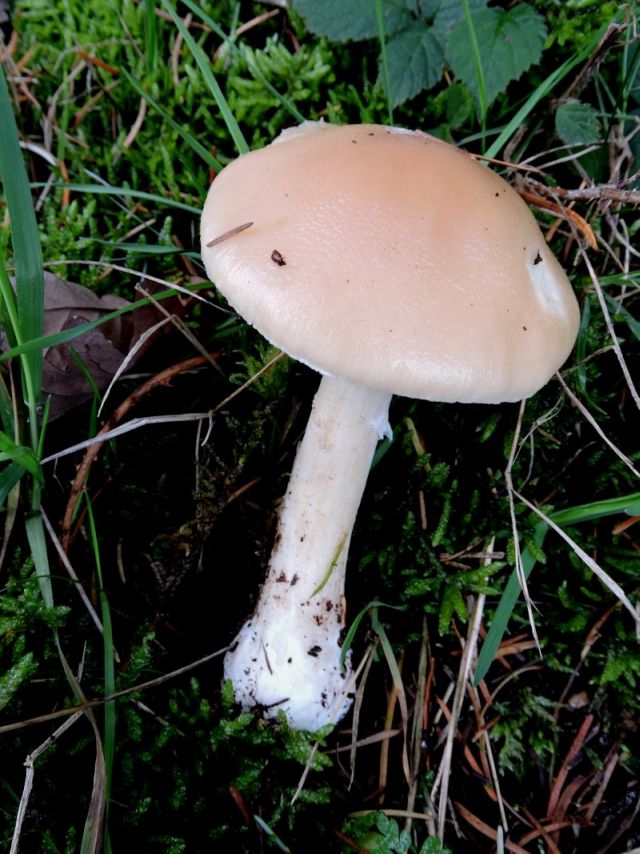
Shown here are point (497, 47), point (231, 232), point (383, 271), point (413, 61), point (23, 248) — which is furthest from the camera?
point (413, 61)

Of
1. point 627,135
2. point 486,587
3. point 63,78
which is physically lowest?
point 486,587

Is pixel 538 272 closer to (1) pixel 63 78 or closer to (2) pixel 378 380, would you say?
(2) pixel 378 380

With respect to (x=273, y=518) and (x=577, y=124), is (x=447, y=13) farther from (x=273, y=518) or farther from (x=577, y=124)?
(x=273, y=518)

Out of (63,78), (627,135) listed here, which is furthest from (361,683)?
(63,78)

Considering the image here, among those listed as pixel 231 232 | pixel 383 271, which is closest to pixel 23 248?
pixel 231 232

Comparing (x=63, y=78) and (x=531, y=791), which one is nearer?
(x=531, y=791)

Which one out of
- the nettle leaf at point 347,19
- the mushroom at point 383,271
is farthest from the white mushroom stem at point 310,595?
the nettle leaf at point 347,19

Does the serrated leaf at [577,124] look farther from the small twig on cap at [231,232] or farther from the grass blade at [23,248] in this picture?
the grass blade at [23,248]
